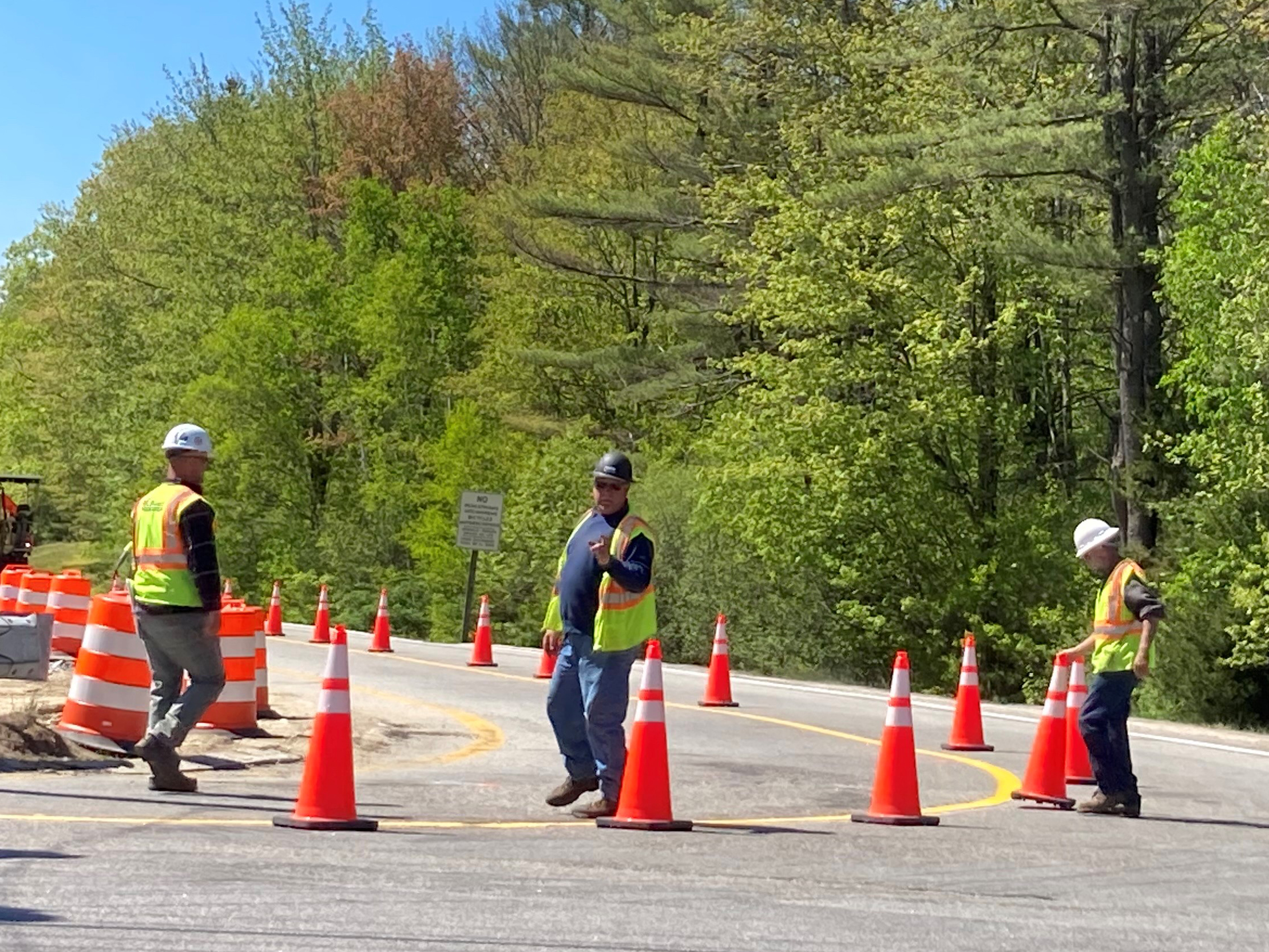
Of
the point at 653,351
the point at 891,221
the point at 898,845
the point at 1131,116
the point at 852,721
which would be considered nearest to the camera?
the point at 898,845

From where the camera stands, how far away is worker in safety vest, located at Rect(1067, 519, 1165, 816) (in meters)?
12.8

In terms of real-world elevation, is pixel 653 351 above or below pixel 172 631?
above

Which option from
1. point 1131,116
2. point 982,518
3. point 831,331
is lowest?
point 982,518

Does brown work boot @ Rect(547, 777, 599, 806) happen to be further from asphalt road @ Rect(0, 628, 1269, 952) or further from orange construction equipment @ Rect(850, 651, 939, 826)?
orange construction equipment @ Rect(850, 651, 939, 826)

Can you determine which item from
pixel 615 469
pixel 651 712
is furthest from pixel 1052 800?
pixel 615 469

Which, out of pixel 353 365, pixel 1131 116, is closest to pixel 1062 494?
pixel 1131 116

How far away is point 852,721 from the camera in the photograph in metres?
20.7

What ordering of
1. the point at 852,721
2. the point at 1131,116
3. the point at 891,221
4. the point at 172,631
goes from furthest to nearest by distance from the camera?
the point at 891,221, the point at 1131,116, the point at 852,721, the point at 172,631

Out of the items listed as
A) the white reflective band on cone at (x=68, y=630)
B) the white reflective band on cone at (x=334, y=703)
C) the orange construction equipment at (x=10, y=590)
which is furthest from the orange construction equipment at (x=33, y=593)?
the white reflective band on cone at (x=334, y=703)

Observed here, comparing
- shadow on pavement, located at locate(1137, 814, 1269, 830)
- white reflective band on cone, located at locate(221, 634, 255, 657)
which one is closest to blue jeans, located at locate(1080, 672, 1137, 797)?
shadow on pavement, located at locate(1137, 814, 1269, 830)

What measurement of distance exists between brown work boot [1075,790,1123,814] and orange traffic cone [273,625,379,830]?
4.83 metres

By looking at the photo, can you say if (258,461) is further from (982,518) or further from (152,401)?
(982,518)

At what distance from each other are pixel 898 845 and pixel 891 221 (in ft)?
101

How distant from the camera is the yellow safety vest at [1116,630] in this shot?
1276 centimetres
